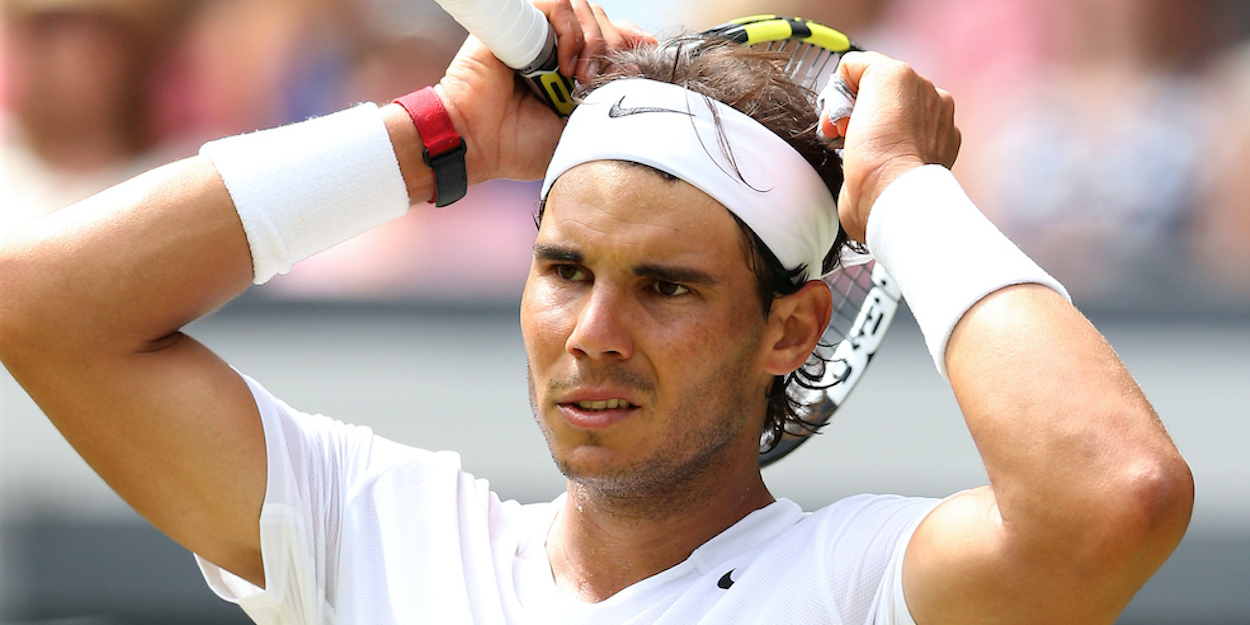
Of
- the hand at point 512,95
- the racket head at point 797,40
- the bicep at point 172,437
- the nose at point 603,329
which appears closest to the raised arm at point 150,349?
the bicep at point 172,437

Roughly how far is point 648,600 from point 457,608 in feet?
1.02

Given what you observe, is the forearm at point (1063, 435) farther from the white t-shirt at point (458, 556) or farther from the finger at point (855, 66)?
the finger at point (855, 66)

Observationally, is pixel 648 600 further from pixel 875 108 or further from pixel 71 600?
pixel 71 600

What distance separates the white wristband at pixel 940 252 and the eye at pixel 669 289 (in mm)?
333

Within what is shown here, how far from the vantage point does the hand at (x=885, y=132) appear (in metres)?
2.10

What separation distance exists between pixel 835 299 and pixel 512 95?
842mm

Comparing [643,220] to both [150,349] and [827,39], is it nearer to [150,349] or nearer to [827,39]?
[827,39]

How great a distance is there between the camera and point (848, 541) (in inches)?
84.2

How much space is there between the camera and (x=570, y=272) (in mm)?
2279

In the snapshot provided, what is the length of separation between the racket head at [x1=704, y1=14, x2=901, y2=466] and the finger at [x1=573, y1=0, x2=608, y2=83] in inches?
8.8

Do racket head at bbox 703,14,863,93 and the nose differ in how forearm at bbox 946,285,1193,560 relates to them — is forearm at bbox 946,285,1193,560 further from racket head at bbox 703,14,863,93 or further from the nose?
racket head at bbox 703,14,863,93

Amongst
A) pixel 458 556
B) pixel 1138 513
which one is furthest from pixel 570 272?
pixel 1138 513

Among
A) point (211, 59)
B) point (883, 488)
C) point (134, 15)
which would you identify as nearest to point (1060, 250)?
point (883, 488)

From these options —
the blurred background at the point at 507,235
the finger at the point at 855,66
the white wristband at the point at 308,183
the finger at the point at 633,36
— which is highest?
the finger at the point at 633,36
